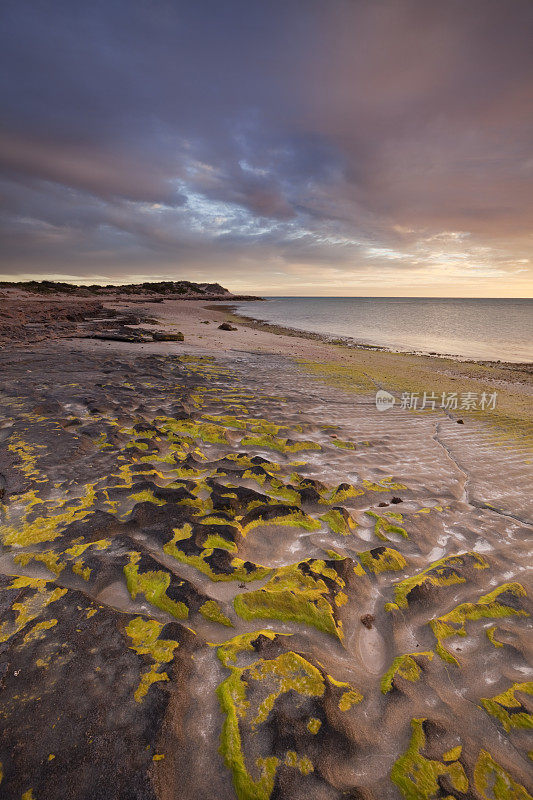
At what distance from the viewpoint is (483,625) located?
2756mm

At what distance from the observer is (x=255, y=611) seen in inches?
105

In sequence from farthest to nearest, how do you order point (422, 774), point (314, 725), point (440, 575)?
1. point (440, 575)
2. point (314, 725)
3. point (422, 774)

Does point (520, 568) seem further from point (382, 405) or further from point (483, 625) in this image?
point (382, 405)

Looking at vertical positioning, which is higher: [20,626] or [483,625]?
[20,626]

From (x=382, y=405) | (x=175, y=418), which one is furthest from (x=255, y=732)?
(x=382, y=405)

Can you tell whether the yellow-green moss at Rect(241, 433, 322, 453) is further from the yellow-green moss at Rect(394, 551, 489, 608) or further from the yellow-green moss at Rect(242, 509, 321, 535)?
the yellow-green moss at Rect(394, 551, 489, 608)

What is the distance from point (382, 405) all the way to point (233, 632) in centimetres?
747

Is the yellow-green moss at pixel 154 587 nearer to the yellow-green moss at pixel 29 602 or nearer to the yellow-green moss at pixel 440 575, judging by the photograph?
the yellow-green moss at pixel 29 602

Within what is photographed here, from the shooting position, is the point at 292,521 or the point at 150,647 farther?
the point at 292,521

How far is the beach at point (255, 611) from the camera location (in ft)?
5.68

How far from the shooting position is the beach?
68.1 inches

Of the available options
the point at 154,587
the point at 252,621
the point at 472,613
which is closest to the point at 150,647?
the point at 154,587

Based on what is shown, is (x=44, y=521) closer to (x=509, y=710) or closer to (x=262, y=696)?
(x=262, y=696)

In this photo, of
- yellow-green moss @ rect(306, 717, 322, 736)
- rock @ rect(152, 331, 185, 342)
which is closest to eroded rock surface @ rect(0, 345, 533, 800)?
yellow-green moss @ rect(306, 717, 322, 736)
